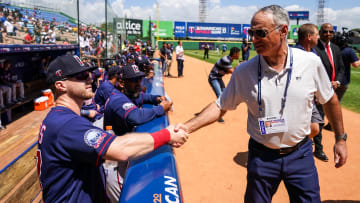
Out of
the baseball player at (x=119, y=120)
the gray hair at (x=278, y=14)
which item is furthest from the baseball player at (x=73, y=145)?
the gray hair at (x=278, y=14)

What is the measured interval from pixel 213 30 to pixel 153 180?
59.8 meters

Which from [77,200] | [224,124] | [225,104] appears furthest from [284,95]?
[224,124]

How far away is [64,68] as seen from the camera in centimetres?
197

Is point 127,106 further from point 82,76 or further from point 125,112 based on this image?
point 82,76

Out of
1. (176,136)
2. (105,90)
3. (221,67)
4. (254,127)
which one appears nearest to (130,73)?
(105,90)

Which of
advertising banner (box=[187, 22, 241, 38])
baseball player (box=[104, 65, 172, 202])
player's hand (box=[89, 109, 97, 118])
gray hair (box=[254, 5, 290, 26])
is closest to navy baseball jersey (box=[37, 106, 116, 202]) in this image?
baseball player (box=[104, 65, 172, 202])

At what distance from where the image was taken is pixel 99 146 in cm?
165

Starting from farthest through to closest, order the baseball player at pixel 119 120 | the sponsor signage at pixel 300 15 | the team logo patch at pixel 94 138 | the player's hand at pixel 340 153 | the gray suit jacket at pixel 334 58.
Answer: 1. the sponsor signage at pixel 300 15
2. the gray suit jacket at pixel 334 58
3. the baseball player at pixel 119 120
4. the player's hand at pixel 340 153
5. the team logo patch at pixel 94 138

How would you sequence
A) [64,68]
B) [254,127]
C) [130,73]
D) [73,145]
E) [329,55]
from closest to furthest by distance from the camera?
[73,145] < [64,68] < [254,127] < [130,73] < [329,55]

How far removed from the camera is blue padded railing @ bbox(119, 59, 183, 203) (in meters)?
1.93

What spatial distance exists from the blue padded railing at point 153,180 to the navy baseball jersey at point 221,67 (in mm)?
4565

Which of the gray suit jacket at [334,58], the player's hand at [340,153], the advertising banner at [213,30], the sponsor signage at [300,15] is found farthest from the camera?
→ the sponsor signage at [300,15]

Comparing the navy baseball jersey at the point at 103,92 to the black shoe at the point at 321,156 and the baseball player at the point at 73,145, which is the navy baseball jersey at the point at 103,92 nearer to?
the baseball player at the point at 73,145

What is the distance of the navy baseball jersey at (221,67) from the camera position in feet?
22.0
